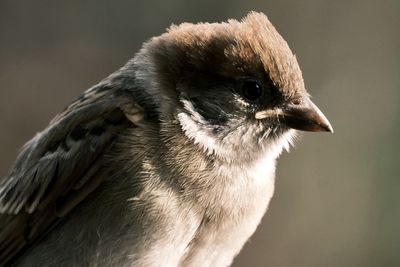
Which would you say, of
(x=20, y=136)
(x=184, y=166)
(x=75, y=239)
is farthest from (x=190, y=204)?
(x=20, y=136)

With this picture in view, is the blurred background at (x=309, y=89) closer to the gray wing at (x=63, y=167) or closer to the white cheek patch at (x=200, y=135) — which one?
the gray wing at (x=63, y=167)

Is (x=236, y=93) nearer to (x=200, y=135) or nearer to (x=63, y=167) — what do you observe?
(x=200, y=135)

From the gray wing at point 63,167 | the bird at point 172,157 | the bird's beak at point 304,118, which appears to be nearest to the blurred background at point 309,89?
the gray wing at point 63,167

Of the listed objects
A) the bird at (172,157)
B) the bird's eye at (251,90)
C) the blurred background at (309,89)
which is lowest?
the blurred background at (309,89)

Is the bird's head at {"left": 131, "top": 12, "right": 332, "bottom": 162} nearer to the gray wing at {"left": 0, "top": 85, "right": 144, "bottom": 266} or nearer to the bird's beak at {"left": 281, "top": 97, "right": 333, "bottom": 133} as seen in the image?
the bird's beak at {"left": 281, "top": 97, "right": 333, "bottom": 133}

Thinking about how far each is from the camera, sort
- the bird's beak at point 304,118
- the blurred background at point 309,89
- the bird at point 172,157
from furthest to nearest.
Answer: the blurred background at point 309,89 < the bird's beak at point 304,118 < the bird at point 172,157

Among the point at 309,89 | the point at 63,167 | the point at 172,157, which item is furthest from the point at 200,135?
the point at 309,89

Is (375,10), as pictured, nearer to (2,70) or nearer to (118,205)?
(2,70)
